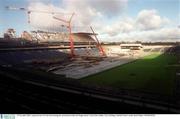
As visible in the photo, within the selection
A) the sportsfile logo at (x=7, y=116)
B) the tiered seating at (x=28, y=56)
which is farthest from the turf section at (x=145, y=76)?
the sportsfile logo at (x=7, y=116)

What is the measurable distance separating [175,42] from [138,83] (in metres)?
2.61

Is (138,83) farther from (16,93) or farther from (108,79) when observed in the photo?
(16,93)

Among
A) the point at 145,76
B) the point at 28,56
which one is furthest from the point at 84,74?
the point at 28,56

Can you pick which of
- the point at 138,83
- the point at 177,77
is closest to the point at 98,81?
the point at 138,83

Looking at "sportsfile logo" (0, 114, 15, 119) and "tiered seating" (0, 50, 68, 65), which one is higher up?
"tiered seating" (0, 50, 68, 65)

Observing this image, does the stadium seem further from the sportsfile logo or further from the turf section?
the sportsfile logo

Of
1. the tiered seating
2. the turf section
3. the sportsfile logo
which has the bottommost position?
the sportsfile logo

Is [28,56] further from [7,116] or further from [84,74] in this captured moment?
[7,116]

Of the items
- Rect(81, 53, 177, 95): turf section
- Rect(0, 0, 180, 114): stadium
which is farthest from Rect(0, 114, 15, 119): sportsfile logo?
Rect(81, 53, 177, 95): turf section

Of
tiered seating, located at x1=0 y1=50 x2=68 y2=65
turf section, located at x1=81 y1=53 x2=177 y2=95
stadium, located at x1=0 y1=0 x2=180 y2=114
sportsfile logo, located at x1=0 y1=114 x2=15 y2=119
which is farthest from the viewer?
tiered seating, located at x1=0 y1=50 x2=68 y2=65

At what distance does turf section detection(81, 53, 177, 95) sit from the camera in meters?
10.7

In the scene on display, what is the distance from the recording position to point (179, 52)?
11.6 metres

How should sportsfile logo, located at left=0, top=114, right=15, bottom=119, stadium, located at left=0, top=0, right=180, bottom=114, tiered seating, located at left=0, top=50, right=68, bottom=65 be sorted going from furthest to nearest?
tiered seating, located at left=0, top=50, right=68, bottom=65 < stadium, located at left=0, top=0, right=180, bottom=114 < sportsfile logo, located at left=0, top=114, right=15, bottom=119

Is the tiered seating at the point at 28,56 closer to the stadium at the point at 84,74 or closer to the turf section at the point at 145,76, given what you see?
the stadium at the point at 84,74
